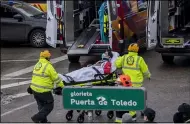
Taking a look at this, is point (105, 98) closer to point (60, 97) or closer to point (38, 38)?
point (60, 97)

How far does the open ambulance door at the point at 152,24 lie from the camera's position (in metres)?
14.1

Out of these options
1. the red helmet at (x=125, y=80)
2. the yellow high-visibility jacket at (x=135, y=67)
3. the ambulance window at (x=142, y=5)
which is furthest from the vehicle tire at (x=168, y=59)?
the red helmet at (x=125, y=80)

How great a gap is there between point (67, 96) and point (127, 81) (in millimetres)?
2806

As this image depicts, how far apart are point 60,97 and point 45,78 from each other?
102 inches

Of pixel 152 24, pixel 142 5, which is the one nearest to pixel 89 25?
pixel 142 5

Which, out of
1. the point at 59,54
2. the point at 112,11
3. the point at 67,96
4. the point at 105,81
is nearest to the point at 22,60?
the point at 59,54

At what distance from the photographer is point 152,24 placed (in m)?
14.2

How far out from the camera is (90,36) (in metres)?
15.9

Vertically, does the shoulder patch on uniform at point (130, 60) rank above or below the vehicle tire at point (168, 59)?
above

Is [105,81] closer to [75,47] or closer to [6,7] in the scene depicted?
[75,47]

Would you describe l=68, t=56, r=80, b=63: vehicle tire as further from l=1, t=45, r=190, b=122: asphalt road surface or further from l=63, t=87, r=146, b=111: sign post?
l=63, t=87, r=146, b=111: sign post

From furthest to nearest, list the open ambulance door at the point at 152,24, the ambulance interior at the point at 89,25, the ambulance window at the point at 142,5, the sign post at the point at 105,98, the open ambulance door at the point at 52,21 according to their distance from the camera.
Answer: the ambulance window at the point at 142,5, the ambulance interior at the point at 89,25, the open ambulance door at the point at 52,21, the open ambulance door at the point at 152,24, the sign post at the point at 105,98

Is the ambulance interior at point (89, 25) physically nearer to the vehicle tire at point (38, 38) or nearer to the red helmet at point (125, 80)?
Answer: the vehicle tire at point (38, 38)

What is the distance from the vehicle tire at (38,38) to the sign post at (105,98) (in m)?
12.3
